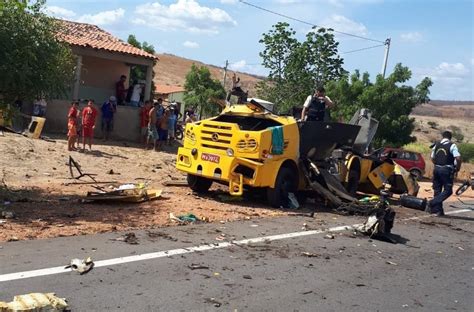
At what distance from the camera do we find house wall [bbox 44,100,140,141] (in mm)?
21359

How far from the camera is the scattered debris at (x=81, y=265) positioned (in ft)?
19.6

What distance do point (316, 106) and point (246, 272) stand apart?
675 centimetres

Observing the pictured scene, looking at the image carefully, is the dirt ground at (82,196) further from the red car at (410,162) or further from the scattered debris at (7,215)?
the red car at (410,162)

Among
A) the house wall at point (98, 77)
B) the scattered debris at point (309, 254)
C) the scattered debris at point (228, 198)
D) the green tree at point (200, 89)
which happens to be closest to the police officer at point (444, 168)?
the scattered debris at point (228, 198)

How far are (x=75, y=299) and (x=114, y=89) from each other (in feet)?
69.6

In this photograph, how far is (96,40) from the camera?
78.5 feet

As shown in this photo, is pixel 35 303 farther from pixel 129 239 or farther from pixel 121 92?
pixel 121 92

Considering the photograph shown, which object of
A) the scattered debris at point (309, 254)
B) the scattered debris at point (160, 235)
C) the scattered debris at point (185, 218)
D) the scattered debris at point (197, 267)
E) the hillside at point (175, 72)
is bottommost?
the scattered debris at point (160, 235)

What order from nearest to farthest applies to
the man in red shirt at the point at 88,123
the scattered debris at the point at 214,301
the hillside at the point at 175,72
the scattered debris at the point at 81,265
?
the scattered debris at the point at 214,301, the scattered debris at the point at 81,265, the man in red shirt at the point at 88,123, the hillside at the point at 175,72

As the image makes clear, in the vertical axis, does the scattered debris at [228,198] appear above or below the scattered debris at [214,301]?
above

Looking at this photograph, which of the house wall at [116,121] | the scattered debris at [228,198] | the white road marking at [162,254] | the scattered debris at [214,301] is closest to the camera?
the scattered debris at [214,301]

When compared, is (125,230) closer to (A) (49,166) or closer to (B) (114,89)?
(A) (49,166)

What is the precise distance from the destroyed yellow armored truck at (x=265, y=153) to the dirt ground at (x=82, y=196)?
0.50 meters

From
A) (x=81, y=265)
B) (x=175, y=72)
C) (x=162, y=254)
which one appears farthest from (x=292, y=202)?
(x=175, y=72)
